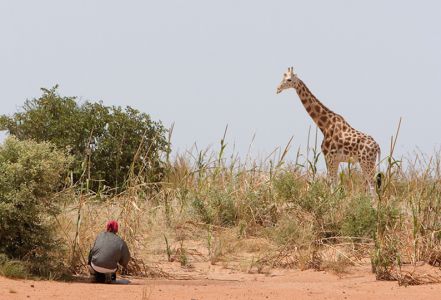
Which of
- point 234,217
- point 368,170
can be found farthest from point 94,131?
point 368,170

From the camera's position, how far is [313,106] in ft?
62.0

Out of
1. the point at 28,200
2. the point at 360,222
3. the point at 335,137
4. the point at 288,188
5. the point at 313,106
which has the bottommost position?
the point at 28,200

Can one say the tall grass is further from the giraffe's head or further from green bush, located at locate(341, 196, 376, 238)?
the giraffe's head

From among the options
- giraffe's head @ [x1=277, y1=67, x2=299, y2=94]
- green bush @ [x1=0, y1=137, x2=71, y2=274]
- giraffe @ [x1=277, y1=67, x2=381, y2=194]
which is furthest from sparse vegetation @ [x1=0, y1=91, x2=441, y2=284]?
giraffe's head @ [x1=277, y1=67, x2=299, y2=94]

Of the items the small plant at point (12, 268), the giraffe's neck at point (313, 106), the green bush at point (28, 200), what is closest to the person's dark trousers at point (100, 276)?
the green bush at point (28, 200)

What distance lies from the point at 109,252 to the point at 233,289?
5.34ft

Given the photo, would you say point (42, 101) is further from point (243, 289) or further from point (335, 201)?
point (243, 289)

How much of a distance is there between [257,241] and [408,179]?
3285 mm

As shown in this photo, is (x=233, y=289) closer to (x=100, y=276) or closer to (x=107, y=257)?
(x=107, y=257)

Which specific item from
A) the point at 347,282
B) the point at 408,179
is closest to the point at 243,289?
the point at 347,282

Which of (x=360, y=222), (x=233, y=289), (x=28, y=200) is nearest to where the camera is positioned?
(x=233, y=289)

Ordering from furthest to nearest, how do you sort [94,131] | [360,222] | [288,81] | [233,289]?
[288,81] → [94,131] → [360,222] → [233,289]

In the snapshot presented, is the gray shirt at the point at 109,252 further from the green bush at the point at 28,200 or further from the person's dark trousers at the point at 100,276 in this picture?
the green bush at the point at 28,200

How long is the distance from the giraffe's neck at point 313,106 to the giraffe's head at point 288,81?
→ 13 centimetres
